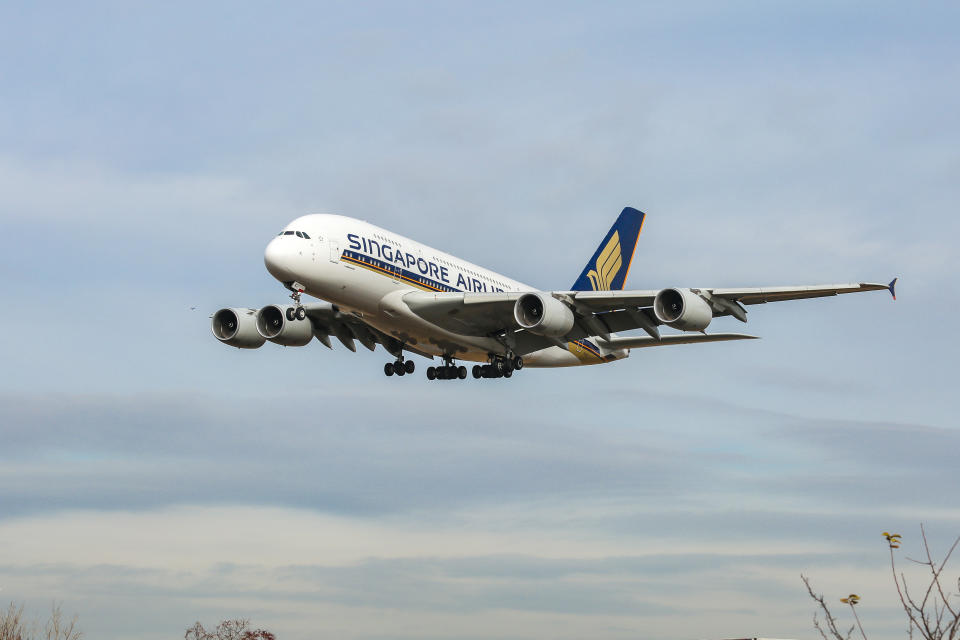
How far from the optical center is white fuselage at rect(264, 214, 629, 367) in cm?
3309

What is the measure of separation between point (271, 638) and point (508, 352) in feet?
43.7

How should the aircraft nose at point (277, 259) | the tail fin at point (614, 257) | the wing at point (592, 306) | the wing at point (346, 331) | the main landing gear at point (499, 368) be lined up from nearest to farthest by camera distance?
the aircraft nose at point (277, 259) → the wing at point (592, 306) → the main landing gear at point (499, 368) → the wing at point (346, 331) → the tail fin at point (614, 257)

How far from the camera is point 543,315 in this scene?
3406 cm

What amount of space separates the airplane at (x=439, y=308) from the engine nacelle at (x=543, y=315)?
1.7 inches

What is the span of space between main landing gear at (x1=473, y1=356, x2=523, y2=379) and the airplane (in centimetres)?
5

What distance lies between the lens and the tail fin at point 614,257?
49.0 m

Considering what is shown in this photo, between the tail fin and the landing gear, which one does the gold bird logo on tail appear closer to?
the tail fin

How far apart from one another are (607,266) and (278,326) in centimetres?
1783

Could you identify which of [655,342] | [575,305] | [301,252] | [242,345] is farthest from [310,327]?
[655,342]

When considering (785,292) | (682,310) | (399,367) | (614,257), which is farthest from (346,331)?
(785,292)

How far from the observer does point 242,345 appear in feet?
133

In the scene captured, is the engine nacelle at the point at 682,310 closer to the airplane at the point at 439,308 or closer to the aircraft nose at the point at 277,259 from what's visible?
the airplane at the point at 439,308

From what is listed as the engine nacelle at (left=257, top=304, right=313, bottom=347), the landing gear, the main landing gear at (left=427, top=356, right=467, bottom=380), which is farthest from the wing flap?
the engine nacelle at (left=257, top=304, right=313, bottom=347)

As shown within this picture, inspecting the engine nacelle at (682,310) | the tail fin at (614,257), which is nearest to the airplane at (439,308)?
the engine nacelle at (682,310)
